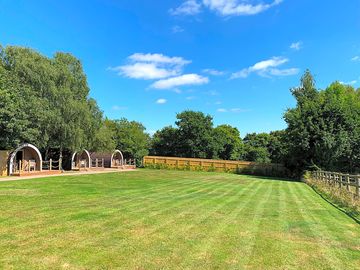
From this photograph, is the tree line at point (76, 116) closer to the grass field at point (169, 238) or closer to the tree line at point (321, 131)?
the tree line at point (321, 131)

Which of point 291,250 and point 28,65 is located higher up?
point 28,65

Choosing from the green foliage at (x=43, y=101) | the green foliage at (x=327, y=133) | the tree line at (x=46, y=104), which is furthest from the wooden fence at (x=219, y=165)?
the green foliage at (x=43, y=101)

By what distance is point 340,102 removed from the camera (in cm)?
3488

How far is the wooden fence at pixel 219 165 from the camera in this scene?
44.9 metres

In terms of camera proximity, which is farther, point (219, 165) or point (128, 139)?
point (128, 139)

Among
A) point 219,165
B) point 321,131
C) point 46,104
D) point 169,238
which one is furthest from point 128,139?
point 169,238

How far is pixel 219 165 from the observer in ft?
162

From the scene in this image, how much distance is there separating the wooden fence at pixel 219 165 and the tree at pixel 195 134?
1008cm

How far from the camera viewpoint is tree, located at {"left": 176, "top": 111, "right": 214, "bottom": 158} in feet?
201

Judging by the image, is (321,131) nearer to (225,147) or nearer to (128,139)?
(128,139)

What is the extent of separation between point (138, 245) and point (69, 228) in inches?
66.9

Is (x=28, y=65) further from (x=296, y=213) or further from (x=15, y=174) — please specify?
(x=296, y=213)

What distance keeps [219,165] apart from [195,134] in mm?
13334

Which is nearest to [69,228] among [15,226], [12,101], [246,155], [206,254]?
[15,226]
